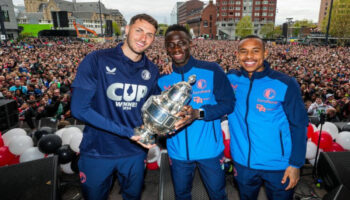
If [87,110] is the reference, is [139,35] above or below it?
above

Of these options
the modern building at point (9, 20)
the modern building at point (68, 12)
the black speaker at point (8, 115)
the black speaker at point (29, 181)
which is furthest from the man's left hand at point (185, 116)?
the modern building at point (68, 12)

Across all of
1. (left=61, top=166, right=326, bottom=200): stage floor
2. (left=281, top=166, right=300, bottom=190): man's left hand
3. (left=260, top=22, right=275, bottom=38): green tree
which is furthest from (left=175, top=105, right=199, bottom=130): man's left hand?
(left=260, top=22, right=275, bottom=38): green tree

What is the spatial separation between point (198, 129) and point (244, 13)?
96.4 m

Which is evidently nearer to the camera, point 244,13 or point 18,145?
point 18,145

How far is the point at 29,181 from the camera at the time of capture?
2.50 m

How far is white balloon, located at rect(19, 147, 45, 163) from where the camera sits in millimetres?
4145

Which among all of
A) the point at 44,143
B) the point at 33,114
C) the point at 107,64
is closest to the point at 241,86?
the point at 107,64

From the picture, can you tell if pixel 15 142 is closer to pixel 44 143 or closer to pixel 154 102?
pixel 44 143

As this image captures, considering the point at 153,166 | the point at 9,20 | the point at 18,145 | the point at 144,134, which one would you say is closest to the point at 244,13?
the point at 9,20

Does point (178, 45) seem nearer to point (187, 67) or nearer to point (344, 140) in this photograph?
point (187, 67)

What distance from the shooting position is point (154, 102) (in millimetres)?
1882

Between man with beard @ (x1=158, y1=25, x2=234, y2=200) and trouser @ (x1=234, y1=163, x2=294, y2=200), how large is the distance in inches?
8.3

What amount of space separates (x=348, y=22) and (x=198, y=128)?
57.2 meters

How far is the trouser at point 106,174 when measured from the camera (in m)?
2.16
